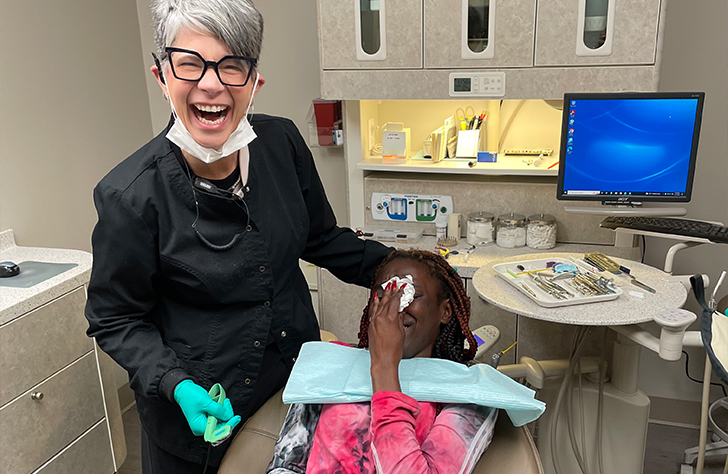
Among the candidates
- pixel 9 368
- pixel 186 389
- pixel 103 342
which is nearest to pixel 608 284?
pixel 186 389

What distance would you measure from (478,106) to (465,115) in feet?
0.22

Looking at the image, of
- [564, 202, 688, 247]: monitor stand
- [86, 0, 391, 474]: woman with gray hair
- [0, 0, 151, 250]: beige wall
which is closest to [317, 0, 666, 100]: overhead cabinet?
[564, 202, 688, 247]: monitor stand

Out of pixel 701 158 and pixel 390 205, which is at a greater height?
pixel 701 158

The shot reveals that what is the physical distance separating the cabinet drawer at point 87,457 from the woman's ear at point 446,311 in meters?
1.42

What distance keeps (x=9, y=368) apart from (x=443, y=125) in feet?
5.98

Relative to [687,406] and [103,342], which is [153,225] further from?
[687,406]

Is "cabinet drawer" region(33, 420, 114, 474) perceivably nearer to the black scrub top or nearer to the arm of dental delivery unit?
the black scrub top

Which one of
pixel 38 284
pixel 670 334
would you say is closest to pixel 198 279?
pixel 38 284

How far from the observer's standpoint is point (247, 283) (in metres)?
1.24

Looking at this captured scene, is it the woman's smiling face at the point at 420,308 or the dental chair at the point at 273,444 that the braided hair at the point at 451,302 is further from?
the dental chair at the point at 273,444

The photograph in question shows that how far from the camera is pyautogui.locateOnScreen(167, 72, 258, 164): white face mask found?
3.80 ft

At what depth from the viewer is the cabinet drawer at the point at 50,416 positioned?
1.77 m

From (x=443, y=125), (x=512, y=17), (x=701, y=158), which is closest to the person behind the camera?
(x=512, y=17)

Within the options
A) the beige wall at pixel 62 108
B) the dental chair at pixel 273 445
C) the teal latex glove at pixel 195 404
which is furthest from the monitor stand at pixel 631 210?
the beige wall at pixel 62 108
